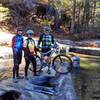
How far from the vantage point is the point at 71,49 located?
99.7ft

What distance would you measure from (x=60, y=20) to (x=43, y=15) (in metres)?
1.93

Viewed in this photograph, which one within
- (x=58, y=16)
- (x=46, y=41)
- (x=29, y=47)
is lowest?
(x=29, y=47)

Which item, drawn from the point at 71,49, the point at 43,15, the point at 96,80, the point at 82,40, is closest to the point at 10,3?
the point at 43,15

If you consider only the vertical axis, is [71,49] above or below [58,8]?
below

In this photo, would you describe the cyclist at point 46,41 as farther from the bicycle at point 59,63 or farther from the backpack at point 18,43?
the backpack at point 18,43

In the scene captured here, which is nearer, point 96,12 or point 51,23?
point 51,23

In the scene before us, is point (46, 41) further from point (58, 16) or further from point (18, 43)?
point (58, 16)

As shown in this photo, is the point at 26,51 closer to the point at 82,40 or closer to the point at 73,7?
the point at 82,40

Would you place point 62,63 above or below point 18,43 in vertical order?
below

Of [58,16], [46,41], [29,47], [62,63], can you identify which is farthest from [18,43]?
[58,16]

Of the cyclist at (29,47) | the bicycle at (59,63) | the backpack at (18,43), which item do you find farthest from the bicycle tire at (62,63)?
the backpack at (18,43)

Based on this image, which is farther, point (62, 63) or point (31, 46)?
point (62, 63)

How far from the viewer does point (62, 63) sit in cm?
1580

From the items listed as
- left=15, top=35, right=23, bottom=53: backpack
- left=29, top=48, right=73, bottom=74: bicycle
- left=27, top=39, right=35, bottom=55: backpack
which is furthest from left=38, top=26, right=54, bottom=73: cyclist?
left=15, top=35, right=23, bottom=53: backpack
